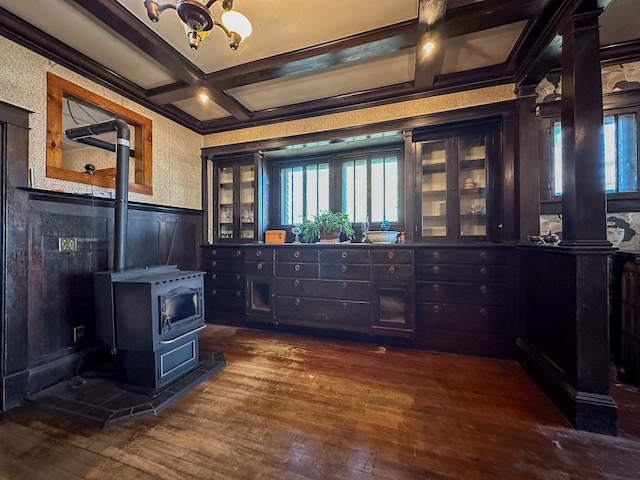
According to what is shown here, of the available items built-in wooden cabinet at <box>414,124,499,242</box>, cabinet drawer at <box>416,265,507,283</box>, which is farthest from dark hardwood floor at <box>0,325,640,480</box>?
built-in wooden cabinet at <box>414,124,499,242</box>

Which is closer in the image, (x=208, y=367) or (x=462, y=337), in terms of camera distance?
(x=208, y=367)

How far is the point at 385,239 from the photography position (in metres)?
3.05

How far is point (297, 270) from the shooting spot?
3178 millimetres

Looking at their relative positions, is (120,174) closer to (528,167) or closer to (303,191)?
(303,191)

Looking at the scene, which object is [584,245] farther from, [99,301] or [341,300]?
[99,301]

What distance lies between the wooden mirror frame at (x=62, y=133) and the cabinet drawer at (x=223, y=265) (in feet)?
3.82

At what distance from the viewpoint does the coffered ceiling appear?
1.86 metres

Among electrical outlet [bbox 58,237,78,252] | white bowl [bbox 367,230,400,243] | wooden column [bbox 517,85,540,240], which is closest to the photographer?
electrical outlet [bbox 58,237,78,252]

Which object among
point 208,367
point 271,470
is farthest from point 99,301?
point 271,470

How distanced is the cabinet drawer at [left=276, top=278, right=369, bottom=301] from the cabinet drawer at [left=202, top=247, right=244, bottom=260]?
699mm

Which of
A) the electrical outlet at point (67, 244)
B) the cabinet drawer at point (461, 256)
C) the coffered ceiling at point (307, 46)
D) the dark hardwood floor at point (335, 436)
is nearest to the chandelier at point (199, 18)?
the coffered ceiling at point (307, 46)

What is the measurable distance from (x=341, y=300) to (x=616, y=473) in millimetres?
2125

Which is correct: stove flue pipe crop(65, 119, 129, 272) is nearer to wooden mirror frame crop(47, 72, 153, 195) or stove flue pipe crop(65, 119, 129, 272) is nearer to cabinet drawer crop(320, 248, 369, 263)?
wooden mirror frame crop(47, 72, 153, 195)

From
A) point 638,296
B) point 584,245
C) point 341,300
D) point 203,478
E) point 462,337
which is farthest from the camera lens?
point 341,300
